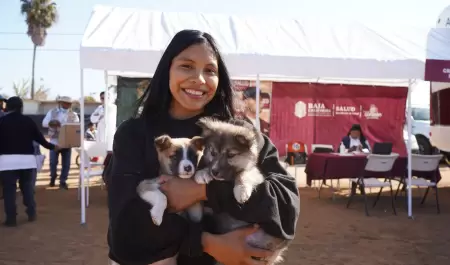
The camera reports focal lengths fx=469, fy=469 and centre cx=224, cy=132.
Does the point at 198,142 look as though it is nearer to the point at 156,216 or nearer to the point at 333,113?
the point at 156,216

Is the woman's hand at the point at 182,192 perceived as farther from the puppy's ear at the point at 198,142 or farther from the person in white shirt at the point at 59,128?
the person in white shirt at the point at 59,128

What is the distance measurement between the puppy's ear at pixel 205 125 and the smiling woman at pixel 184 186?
0.03m

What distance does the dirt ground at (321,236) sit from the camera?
250 inches

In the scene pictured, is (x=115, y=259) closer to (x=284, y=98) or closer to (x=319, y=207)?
(x=319, y=207)

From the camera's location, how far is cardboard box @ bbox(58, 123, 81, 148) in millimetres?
10523

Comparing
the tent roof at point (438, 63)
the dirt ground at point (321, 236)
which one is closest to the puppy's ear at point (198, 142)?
the dirt ground at point (321, 236)

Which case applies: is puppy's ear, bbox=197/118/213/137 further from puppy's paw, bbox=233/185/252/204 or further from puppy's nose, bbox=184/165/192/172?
puppy's paw, bbox=233/185/252/204

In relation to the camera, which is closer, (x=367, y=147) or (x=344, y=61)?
(x=344, y=61)

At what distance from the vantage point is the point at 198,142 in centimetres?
237

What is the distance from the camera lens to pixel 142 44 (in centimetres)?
776

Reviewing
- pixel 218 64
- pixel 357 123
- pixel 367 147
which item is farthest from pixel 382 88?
pixel 218 64

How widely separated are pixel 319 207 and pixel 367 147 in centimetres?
250

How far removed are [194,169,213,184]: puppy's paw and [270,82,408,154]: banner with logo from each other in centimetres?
1026

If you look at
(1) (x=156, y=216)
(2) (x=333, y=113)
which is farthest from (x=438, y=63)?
(1) (x=156, y=216)
